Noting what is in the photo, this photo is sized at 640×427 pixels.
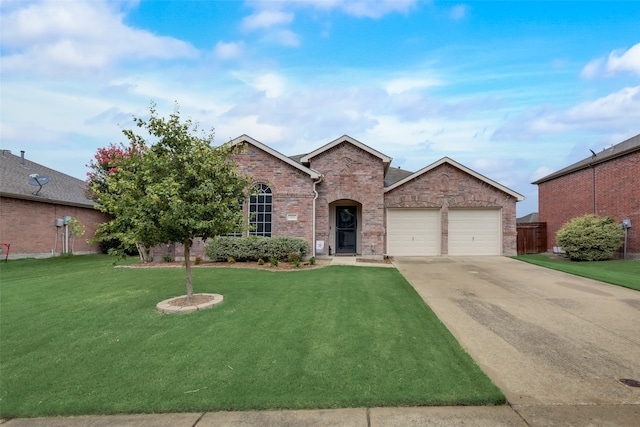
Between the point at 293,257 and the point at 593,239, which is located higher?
the point at 593,239

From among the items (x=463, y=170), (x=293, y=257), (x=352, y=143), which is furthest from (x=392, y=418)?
(x=463, y=170)

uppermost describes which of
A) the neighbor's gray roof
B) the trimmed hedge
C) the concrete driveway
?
the neighbor's gray roof

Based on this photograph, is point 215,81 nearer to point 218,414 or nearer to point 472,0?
point 472,0

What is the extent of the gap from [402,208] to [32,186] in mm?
18477

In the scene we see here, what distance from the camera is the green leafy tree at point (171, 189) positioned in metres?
5.96

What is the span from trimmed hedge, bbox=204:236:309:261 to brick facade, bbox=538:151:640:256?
1432 cm

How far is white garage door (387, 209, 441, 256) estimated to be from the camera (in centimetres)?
1689

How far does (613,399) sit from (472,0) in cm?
1196

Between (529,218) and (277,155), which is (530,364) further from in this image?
(529,218)

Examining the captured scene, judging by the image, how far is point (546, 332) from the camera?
5.38 metres

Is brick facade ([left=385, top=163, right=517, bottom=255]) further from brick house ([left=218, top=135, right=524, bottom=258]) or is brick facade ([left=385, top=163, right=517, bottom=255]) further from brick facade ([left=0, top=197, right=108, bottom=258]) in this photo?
brick facade ([left=0, top=197, right=108, bottom=258])

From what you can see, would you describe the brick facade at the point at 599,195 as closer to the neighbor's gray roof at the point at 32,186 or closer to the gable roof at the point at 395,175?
the gable roof at the point at 395,175

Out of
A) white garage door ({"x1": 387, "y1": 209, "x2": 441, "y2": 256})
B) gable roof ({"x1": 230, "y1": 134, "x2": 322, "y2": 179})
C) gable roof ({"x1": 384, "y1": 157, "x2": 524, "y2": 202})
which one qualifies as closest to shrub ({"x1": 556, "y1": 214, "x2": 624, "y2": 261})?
gable roof ({"x1": 384, "y1": 157, "x2": 524, "y2": 202})

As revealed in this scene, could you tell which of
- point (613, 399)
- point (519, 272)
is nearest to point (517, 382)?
point (613, 399)
